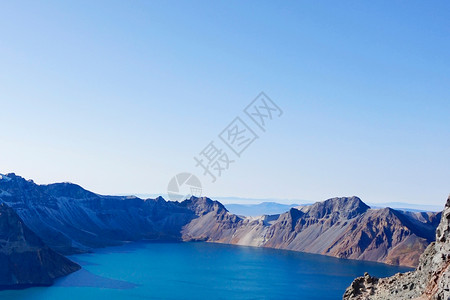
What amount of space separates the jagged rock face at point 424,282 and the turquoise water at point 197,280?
92470 millimetres

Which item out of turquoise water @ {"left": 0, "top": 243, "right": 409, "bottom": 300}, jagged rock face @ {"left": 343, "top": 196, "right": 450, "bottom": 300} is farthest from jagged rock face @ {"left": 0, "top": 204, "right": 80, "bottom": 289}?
jagged rock face @ {"left": 343, "top": 196, "right": 450, "bottom": 300}

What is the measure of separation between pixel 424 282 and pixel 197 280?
13012 cm

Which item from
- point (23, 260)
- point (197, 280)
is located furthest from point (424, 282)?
point (23, 260)

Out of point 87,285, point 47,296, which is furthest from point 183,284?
point 47,296

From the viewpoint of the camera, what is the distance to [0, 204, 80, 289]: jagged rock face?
140 meters

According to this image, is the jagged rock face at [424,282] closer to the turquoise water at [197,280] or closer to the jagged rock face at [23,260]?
the turquoise water at [197,280]

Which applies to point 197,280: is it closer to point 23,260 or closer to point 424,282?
point 23,260

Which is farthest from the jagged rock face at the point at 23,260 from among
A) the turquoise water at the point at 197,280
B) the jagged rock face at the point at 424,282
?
the jagged rock face at the point at 424,282

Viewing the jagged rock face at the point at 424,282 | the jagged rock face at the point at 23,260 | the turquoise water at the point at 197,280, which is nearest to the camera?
the jagged rock face at the point at 424,282

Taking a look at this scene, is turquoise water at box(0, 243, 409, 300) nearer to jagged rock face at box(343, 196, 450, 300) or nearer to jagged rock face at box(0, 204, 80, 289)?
jagged rock face at box(0, 204, 80, 289)

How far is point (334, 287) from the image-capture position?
5748 inches

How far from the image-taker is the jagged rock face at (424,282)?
27.6 meters

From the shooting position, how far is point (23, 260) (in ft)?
486

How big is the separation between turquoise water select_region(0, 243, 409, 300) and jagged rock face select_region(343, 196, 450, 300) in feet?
303
